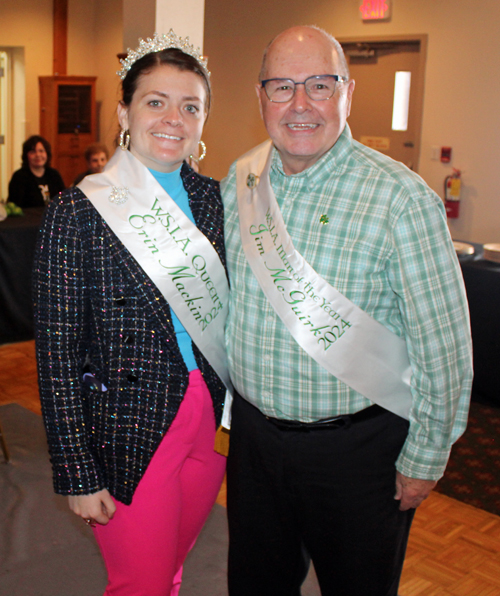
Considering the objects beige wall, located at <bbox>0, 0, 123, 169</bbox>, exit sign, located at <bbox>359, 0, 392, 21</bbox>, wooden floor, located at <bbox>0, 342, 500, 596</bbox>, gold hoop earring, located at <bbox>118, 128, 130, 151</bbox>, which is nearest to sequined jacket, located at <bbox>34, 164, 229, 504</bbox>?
gold hoop earring, located at <bbox>118, 128, 130, 151</bbox>

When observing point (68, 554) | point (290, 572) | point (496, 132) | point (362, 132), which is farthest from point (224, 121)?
point (290, 572)

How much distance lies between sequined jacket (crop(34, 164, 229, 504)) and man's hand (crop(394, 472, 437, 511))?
1.56 feet

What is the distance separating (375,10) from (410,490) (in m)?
5.28

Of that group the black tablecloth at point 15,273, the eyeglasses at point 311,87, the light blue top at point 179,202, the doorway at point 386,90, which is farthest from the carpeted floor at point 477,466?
the doorway at point 386,90

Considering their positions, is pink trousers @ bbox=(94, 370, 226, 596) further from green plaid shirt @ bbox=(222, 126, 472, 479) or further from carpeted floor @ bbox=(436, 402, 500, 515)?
carpeted floor @ bbox=(436, 402, 500, 515)

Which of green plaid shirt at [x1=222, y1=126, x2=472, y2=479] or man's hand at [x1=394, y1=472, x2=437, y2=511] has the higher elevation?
green plaid shirt at [x1=222, y1=126, x2=472, y2=479]

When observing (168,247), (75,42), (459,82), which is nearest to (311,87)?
(168,247)

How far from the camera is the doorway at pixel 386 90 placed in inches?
224

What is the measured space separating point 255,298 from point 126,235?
291 mm

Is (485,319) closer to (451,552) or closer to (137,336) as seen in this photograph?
(451,552)

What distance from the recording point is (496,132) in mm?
5207

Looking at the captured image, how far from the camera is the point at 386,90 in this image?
593 cm

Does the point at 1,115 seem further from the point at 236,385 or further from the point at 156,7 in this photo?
the point at 236,385

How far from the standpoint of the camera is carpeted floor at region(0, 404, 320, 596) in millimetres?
2049
